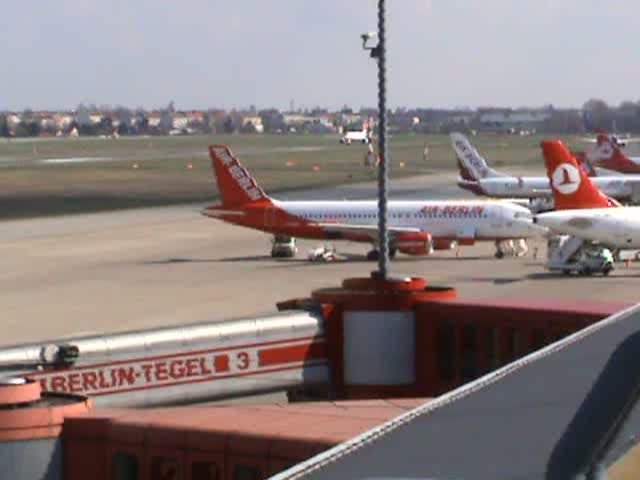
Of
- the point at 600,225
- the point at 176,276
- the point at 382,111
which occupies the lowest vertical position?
the point at 176,276

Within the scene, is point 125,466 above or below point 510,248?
above

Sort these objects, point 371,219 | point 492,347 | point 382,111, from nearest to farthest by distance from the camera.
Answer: point 382,111 → point 492,347 → point 371,219

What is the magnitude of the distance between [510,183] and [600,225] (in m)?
50.4

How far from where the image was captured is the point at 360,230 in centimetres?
7381

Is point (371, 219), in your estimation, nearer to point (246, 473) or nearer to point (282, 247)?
point (282, 247)

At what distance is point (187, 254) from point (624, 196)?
139ft

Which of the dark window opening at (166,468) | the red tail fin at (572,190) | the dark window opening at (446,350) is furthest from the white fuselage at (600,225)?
the dark window opening at (166,468)

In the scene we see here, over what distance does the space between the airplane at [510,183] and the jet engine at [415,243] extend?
35837 millimetres

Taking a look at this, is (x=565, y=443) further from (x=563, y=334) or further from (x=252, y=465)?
(x=563, y=334)

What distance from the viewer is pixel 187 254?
79.2 meters

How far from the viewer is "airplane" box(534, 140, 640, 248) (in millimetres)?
65062

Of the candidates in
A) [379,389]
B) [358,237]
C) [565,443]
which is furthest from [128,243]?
[565,443]

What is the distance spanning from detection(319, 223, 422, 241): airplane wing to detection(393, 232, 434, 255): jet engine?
34 cm

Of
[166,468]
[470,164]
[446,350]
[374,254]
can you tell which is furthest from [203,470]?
[470,164]
